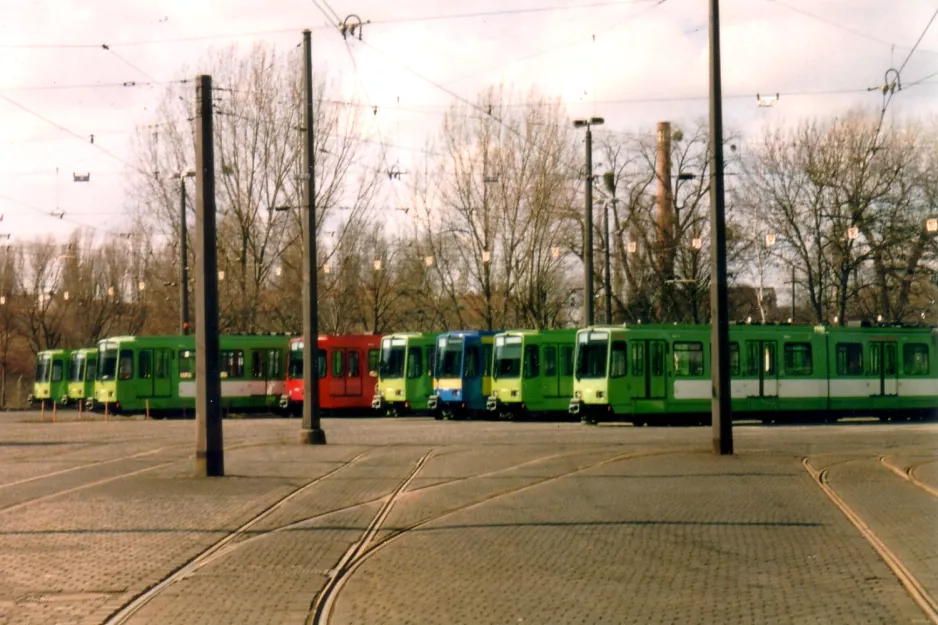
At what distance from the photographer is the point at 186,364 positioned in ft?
158

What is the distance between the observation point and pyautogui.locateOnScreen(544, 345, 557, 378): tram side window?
42.0 metres

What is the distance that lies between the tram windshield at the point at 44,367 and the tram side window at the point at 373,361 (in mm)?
21367

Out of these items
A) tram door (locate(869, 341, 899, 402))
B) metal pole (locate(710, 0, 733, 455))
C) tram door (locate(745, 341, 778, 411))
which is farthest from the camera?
tram door (locate(869, 341, 899, 402))

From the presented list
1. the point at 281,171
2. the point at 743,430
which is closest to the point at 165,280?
the point at 281,171

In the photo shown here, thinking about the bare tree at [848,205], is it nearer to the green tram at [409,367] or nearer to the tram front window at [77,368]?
the green tram at [409,367]

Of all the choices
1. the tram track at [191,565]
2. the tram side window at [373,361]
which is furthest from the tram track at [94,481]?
the tram side window at [373,361]

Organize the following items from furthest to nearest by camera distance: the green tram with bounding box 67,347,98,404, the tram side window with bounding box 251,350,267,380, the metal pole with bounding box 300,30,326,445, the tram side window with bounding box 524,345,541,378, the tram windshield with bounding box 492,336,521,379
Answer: the green tram with bounding box 67,347,98,404 < the tram side window with bounding box 251,350,267,380 < the tram windshield with bounding box 492,336,521,379 < the tram side window with bounding box 524,345,541,378 < the metal pole with bounding box 300,30,326,445

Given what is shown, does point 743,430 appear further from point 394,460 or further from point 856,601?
point 856,601

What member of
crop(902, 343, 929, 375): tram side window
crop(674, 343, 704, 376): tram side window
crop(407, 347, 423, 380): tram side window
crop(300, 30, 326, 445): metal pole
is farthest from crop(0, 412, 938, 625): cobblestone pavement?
crop(407, 347, 423, 380): tram side window

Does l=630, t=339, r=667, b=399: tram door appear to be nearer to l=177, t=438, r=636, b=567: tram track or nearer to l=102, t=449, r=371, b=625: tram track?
l=177, t=438, r=636, b=567: tram track

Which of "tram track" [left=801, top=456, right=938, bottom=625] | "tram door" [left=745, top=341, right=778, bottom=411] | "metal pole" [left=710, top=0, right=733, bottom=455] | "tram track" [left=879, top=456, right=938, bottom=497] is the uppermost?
"metal pole" [left=710, top=0, right=733, bottom=455]

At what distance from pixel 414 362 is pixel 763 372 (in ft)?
42.2

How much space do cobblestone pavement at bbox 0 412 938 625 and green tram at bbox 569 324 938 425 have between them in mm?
12633

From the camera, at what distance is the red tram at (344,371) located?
48.7 m
